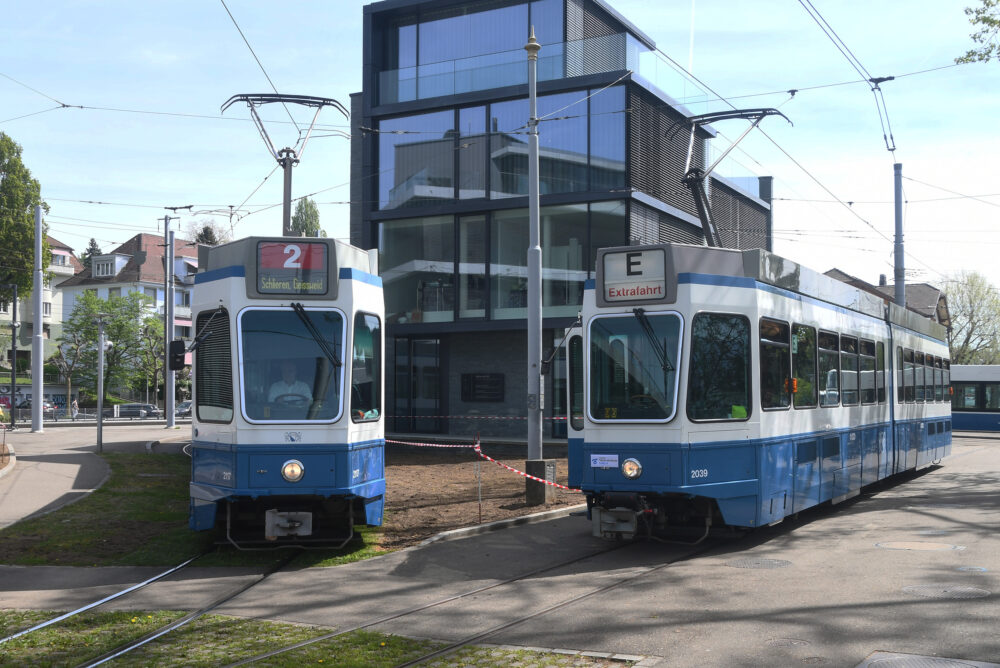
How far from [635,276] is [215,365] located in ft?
15.3

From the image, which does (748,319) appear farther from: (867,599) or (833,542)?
(867,599)

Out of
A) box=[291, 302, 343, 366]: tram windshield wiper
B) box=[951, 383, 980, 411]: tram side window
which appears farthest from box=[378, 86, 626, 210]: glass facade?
box=[951, 383, 980, 411]: tram side window

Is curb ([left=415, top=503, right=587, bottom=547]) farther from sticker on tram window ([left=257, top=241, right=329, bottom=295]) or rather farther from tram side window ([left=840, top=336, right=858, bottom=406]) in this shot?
tram side window ([left=840, top=336, right=858, bottom=406])

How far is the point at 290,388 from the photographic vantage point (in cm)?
1055

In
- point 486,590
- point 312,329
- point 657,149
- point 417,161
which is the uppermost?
point 417,161

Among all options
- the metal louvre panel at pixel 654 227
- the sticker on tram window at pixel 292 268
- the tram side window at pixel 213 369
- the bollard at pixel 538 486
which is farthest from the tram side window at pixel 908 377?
the tram side window at pixel 213 369

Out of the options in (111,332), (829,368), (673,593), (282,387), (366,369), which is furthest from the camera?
(111,332)

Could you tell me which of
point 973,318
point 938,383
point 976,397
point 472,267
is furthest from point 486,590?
point 973,318

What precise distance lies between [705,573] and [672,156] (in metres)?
24.1

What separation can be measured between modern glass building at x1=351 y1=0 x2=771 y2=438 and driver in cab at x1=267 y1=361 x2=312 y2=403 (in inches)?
766

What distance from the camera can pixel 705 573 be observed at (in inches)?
379

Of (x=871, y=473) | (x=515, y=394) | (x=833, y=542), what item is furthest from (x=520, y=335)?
(x=833, y=542)

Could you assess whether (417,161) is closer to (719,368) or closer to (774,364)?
(774,364)

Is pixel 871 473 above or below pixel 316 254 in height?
below
